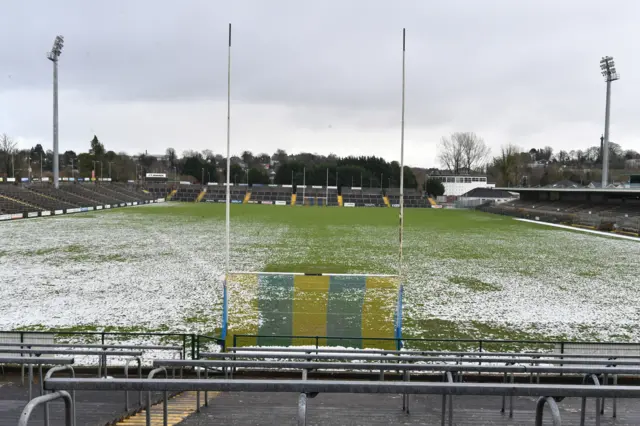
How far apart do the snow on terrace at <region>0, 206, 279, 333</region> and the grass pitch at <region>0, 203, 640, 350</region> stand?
6cm

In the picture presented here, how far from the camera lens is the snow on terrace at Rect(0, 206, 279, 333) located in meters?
15.7

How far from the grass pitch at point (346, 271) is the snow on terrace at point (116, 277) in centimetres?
6

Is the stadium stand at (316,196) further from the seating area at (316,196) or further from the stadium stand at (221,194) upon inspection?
the stadium stand at (221,194)

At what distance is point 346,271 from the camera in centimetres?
2361

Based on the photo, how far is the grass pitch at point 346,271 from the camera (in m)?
15.5

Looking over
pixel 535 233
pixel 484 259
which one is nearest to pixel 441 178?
pixel 535 233

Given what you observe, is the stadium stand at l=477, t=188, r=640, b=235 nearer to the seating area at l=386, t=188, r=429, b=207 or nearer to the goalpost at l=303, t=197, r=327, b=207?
the seating area at l=386, t=188, r=429, b=207

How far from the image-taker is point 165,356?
12062 mm

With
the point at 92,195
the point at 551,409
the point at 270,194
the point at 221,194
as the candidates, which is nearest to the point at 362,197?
the point at 270,194

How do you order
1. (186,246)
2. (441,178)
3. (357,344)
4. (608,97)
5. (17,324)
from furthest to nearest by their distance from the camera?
(441,178) → (608,97) → (186,246) → (17,324) → (357,344)

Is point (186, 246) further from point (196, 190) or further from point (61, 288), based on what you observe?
point (196, 190)

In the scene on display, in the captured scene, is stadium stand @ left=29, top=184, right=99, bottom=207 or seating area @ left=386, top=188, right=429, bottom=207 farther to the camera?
seating area @ left=386, top=188, right=429, bottom=207

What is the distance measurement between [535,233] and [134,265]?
36.6m

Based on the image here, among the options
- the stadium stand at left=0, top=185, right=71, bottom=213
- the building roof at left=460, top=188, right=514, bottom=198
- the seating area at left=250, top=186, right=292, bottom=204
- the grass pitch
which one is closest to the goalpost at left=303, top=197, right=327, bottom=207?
the seating area at left=250, top=186, right=292, bottom=204
